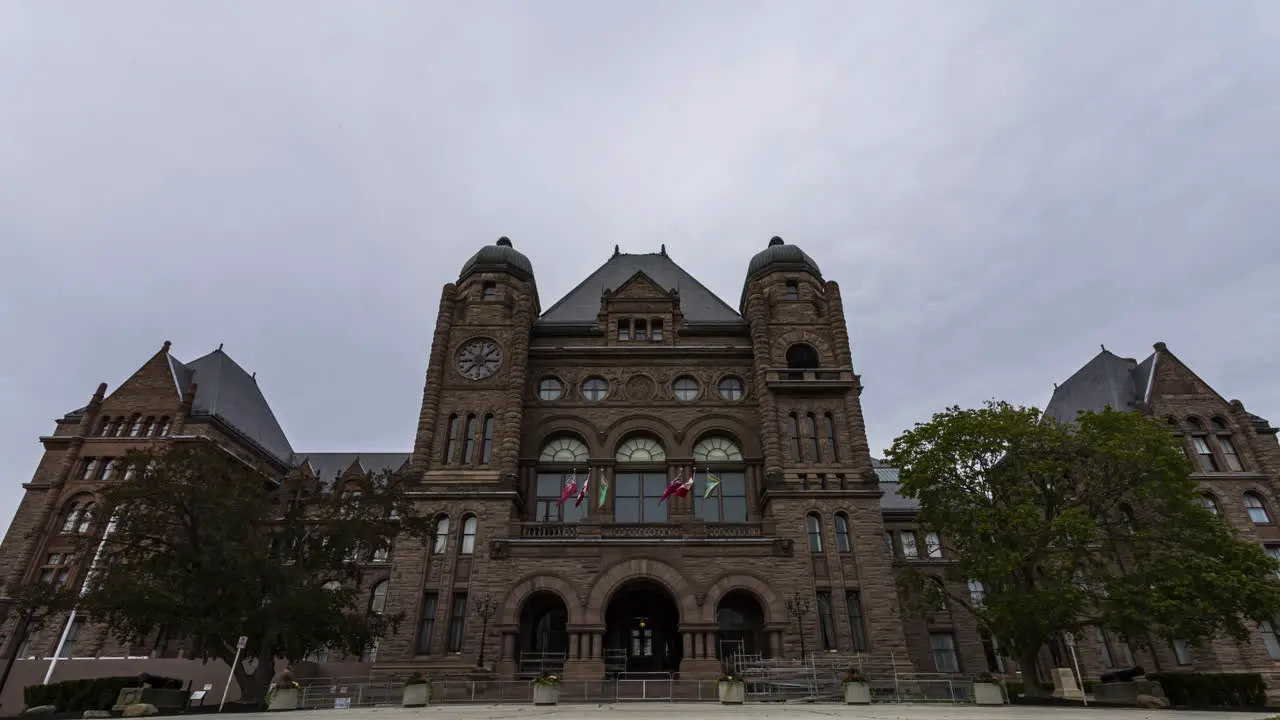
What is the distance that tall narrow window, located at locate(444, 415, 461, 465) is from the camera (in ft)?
110

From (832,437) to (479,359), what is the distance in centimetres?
1878

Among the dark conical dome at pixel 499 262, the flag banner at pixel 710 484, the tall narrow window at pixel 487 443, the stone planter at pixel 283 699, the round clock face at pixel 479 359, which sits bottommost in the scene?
the stone planter at pixel 283 699

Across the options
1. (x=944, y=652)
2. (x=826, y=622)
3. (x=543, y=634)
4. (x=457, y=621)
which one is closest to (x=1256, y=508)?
(x=944, y=652)

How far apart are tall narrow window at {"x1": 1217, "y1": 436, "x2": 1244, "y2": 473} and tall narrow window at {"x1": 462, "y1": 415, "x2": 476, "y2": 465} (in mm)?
40471

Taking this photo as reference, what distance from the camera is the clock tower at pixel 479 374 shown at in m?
33.1

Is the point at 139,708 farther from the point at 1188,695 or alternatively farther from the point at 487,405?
the point at 1188,695

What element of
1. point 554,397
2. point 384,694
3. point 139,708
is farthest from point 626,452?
point 139,708

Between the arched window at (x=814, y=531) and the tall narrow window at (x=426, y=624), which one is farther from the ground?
the arched window at (x=814, y=531)

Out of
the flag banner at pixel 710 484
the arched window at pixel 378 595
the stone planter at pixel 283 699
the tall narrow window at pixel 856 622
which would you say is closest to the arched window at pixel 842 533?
the tall narrow window at pixel 856 622

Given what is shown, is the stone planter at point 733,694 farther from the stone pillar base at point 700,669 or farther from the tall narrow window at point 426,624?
the tall narrow window at point 426,624

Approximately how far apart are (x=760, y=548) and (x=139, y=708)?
22.1 m

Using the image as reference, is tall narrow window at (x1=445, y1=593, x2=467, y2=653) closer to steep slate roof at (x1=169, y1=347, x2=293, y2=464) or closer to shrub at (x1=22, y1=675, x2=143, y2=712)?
shrub at (x1=22, y1=675, x2=143, y2=712)

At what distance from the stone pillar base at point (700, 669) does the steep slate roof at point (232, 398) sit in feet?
109

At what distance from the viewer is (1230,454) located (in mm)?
37562
